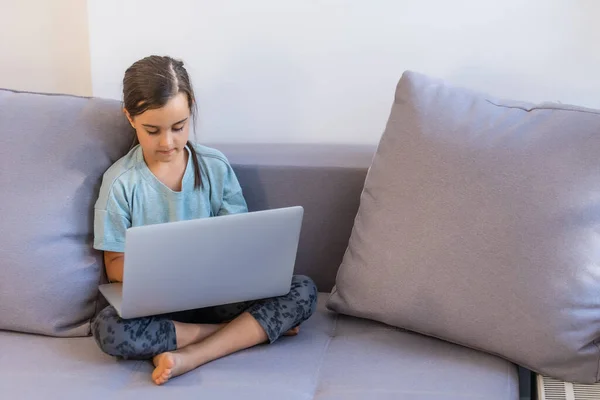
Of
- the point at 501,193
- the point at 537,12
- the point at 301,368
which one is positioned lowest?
the point at 301,368

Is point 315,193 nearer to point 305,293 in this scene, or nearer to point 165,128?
point 305,293

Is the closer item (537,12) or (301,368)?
(301,368)

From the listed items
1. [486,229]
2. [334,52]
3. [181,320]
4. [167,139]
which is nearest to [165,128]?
[167,139]

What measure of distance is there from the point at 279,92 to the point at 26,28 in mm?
759

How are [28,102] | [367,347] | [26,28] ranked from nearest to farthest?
[367,347]
[28,102]
[26,28]

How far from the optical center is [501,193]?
1602 millimetres

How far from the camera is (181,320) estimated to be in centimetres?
179

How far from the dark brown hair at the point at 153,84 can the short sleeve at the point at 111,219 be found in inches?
6.9

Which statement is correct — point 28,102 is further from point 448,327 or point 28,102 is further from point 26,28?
point 448,327

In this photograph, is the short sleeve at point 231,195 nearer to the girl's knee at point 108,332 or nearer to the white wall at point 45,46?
the girl's knee at point 108,332

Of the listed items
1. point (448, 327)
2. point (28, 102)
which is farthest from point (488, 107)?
point (28, 102)

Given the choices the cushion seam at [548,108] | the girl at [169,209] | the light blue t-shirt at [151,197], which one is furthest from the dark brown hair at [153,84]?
the cushion seam at [548,108]

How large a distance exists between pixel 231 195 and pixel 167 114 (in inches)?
11.2

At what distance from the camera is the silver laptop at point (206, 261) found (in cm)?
150
